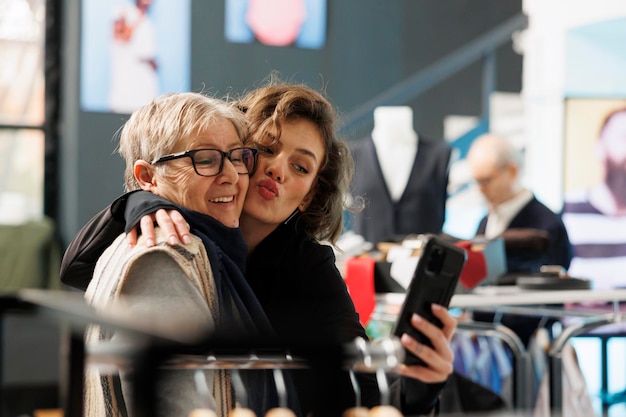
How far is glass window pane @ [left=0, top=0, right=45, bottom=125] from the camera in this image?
6.32 m

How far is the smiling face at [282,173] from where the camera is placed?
5.95ft

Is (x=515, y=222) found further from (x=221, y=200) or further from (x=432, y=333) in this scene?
(x=221, y=200)

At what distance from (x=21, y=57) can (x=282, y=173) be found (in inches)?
197

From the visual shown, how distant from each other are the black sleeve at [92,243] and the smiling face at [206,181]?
0.31 feet

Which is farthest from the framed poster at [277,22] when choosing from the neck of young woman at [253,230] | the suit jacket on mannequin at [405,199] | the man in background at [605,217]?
the neck of young woman at [253,230]

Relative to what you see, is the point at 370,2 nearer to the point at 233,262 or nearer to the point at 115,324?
the point at 233,262

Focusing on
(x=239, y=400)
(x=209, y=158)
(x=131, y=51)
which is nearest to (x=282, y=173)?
(x=209, y=158)

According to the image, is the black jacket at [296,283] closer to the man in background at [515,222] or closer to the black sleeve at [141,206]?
the black sleeve at [141,206]

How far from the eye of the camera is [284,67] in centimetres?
686

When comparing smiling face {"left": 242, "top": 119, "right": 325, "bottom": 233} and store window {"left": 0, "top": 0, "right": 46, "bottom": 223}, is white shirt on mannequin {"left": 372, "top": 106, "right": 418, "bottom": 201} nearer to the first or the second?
smiling face {"left": 242, "top": 119, "right": 325, "bottom": 233}

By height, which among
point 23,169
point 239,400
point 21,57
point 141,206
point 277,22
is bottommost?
point 239,400

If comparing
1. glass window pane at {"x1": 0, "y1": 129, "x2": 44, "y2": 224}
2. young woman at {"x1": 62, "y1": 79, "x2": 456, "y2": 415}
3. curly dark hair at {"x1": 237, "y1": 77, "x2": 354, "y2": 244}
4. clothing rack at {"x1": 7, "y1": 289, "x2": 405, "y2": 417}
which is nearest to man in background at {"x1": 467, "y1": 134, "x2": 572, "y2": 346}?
curly dark hair at {"x1": 237, "y1": 77, "x2": 354, "y2": 244}

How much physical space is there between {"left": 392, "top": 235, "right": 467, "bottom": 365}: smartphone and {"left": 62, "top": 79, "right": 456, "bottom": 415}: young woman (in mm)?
19

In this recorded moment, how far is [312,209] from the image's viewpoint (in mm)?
2018
